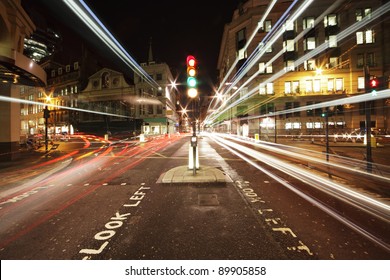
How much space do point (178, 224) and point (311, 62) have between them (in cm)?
4296

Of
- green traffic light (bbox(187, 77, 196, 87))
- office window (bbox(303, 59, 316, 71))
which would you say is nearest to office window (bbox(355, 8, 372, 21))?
office window (bbox(303, 59, 316, 71))

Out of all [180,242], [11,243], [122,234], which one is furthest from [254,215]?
[11,243]

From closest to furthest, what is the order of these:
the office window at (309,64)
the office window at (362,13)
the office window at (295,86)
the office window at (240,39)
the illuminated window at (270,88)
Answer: the office window at (362,13) < the office window at (309,64) < the office window at (295,86) < the illuminated window at (270,88) < the office window at (240,39)

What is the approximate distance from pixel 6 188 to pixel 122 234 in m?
5.55

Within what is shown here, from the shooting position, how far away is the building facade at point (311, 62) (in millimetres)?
34844

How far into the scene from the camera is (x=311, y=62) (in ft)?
125

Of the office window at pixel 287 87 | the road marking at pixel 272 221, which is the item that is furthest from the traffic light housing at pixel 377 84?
the office window at pixel 287 87

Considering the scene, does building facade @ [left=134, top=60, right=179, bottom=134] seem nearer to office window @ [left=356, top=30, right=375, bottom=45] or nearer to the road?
office window @ [left=356, top=30, right=375, bottom=45]

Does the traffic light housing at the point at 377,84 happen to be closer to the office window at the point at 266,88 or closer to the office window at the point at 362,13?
the office window at the point at 266,88

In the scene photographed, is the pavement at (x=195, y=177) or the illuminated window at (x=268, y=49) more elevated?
the illuminated window at (x=268, y=49)

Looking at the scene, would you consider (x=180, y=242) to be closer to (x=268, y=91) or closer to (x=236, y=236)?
(x=236, y=236)

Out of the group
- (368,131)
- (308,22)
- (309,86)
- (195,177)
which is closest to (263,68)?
(309,86)

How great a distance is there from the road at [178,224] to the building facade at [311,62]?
3152 centimetres

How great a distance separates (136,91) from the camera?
50406 millimetres
